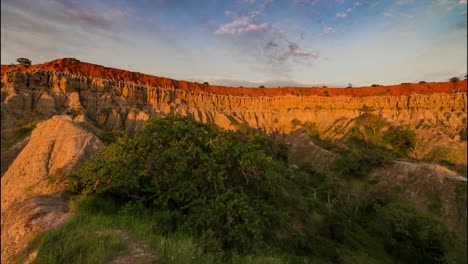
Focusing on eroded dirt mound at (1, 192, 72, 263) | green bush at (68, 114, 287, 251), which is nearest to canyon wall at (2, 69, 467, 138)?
green bush at (68, 114, 287, 251)

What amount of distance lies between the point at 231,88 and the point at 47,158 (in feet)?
234

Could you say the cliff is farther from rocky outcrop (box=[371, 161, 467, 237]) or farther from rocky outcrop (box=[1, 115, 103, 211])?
rocky outcrop (box=[1, 115, 103, 211])

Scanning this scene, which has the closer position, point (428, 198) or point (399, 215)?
point (399, 215)

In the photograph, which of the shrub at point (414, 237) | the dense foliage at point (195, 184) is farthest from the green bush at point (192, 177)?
the shrub at point (414, 237)

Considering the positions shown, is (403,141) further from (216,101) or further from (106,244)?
(106,244)

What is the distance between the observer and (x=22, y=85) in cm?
4591

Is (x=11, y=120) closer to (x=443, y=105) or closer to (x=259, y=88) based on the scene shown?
(x=259, y=88)

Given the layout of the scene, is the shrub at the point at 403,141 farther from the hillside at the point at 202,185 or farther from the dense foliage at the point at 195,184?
the dense foliage at the point at 195,184

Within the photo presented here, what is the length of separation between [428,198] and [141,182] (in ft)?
101

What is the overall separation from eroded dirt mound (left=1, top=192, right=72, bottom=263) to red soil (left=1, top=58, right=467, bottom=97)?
58723 mm

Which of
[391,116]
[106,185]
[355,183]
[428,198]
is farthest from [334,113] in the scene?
[106,185]

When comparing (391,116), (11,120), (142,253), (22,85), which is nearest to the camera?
(142,253)

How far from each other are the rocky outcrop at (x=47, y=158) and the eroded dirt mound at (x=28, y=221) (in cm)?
419

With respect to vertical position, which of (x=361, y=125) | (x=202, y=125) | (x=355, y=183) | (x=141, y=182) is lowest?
(x=355, y=183)
